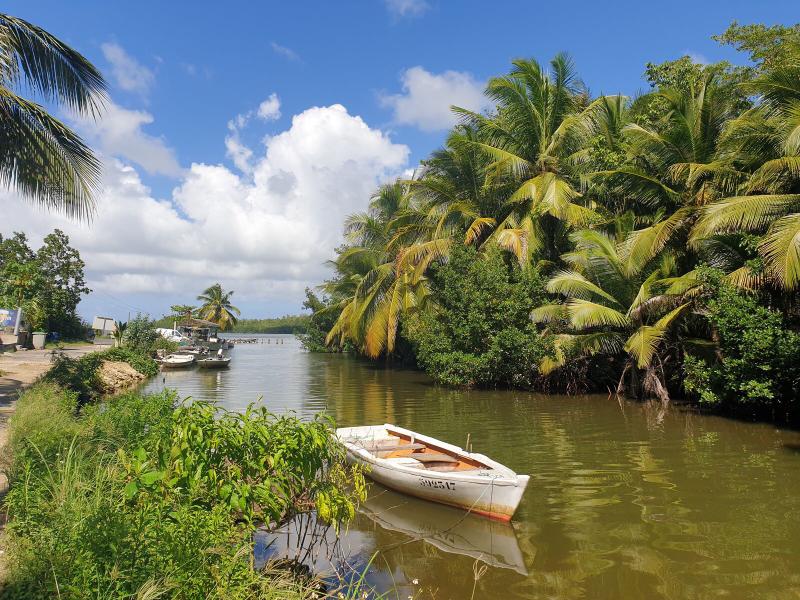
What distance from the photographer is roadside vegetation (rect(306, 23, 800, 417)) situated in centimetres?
1253

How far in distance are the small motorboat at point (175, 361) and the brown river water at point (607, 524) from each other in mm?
23043

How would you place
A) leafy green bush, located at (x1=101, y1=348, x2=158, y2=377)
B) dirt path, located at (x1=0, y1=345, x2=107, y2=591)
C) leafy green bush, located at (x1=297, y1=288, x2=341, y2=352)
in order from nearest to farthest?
1. dirt path, located at (x1=0, y1=345, x2=107, y2=591)
2. leafy green bush, located at (x1=101, y1=348, x2=158, y2=377)
3. leafy green bush, located at (x1=297, y1=288, x2=341, y2=352)

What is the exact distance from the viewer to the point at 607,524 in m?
7.03

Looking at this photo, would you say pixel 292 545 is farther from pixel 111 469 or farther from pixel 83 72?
pixel 83 72

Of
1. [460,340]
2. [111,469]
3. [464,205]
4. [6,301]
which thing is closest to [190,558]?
[111,469]

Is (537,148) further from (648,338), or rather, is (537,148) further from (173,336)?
(173,336)

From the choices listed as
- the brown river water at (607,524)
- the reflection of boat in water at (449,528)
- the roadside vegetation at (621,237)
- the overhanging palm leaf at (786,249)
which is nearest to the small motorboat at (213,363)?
the roadside vegetation at (621,237)

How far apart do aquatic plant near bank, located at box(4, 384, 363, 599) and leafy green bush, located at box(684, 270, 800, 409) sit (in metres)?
10.9

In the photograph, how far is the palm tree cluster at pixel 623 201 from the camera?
1245cm

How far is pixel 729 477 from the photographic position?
895 centimetres

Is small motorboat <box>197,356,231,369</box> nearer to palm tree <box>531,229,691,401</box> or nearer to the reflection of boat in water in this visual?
palm tree <box>531,229,691,401</box>

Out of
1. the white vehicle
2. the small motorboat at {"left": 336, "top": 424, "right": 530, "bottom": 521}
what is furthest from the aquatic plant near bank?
the white vehicle

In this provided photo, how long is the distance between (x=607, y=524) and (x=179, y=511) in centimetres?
534

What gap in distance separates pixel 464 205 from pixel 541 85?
17.1ft
